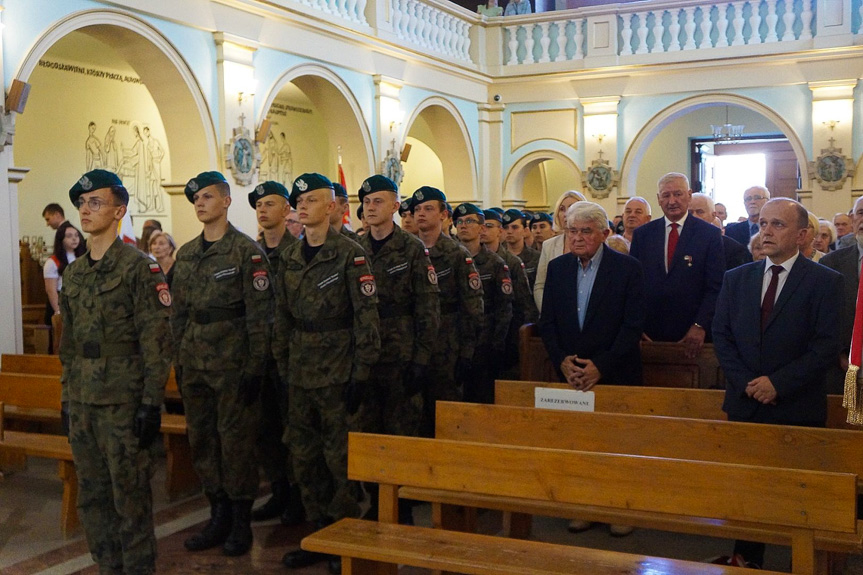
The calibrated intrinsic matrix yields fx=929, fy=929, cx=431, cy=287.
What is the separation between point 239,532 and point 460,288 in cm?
178

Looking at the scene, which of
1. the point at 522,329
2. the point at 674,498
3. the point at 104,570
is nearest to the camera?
the point at 674,498

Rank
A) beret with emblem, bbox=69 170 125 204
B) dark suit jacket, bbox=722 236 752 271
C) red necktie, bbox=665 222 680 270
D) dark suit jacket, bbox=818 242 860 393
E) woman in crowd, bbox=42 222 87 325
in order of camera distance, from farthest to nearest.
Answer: woman in crowd, bbox=42 222 87 325
dark suit jacket, bbox=722 236 752 271
red necktie, bbox=665 222 680 270
dark suit jacket, bbox=818 242 860 393
beret with emblem, bbox=69 170 125 204

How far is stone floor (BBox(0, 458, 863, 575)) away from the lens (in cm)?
404

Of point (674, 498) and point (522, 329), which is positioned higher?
point (522, 329)

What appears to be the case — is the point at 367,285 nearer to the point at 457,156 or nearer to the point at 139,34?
the point at 139,34

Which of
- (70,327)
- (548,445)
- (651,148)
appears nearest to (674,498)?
(548,445)

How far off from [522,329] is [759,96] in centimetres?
956

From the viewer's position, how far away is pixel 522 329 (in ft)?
17.9

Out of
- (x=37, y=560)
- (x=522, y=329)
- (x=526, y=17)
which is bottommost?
(x=37, y=560)

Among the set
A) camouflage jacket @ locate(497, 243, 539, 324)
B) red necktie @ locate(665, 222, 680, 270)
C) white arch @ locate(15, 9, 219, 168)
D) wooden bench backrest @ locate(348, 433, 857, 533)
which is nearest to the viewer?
wooden bench backrest @ locate(348, 433, 857, 533)

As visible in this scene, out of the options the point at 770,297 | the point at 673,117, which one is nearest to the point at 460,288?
the point at 770,297

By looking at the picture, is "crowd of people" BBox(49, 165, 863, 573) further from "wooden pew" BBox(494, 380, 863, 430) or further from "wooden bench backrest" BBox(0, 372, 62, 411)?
"wooden bench backrest" BBox(0, 372, 62, 411)

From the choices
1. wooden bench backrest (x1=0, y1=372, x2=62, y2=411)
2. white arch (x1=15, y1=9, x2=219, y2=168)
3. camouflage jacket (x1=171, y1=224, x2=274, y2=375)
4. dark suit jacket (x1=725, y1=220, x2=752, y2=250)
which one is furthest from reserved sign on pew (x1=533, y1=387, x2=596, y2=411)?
white arch (x1=15, y1=9, x2=219, y2=168)

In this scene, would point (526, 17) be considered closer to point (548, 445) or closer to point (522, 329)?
point (522, 329)
